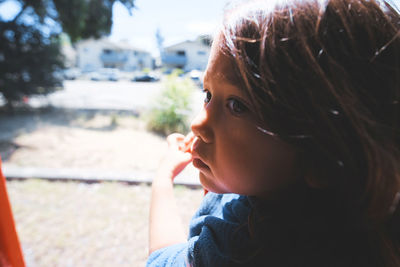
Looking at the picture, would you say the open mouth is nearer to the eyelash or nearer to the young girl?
the young girl

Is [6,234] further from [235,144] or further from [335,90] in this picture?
[335,90]

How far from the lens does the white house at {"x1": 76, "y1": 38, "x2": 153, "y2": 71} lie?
3741 centimetres

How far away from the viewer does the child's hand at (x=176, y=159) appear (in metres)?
0.84

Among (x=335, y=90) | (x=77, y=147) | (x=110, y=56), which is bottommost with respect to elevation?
(x=77, y=147)

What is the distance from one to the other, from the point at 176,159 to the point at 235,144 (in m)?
0.41

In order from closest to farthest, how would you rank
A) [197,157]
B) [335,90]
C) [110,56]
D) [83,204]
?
[335,90] < [197,157] < [83,204] < [110,56]

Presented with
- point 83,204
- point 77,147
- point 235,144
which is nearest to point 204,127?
point 235,144

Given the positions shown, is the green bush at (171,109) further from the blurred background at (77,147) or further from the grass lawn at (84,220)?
the grass lawn at (84,220)

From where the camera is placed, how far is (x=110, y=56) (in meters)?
38.3

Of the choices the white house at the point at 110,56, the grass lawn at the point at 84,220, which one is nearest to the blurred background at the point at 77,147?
the grass lawn at the point at 84,220

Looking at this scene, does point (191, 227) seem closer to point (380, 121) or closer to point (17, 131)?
point (380, 121)

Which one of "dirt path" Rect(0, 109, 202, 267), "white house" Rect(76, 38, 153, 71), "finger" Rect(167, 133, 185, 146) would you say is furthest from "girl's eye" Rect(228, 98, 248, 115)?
"white house" Rect(76, 38, 153, 71)

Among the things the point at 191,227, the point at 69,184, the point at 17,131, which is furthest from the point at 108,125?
the point at 191,227

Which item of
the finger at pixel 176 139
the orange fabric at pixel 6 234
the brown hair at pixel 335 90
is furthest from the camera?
the finger at pixel 176 139
